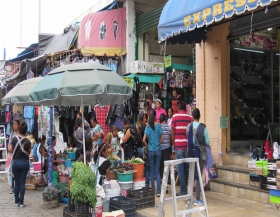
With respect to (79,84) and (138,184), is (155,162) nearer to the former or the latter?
(138,184)

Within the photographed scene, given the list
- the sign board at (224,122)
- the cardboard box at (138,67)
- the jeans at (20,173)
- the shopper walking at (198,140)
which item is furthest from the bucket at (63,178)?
the cardboard box at (138,67)

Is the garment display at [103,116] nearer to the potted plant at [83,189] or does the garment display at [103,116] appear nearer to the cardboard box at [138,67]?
the cardboard box at [138,67]

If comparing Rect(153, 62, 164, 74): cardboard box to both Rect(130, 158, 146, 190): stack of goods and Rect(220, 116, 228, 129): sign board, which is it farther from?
Rect(130, 158, 146, 190): stack of goods

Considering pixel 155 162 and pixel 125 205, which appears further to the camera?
pixel 155 162

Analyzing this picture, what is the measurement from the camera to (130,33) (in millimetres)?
13172

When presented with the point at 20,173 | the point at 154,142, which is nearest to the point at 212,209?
the point at 154,142

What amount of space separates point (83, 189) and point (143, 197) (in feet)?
5.27

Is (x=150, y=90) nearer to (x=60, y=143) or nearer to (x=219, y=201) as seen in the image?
(x=60, y=143)

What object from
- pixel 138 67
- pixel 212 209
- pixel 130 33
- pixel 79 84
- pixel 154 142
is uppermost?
pixel 130 33

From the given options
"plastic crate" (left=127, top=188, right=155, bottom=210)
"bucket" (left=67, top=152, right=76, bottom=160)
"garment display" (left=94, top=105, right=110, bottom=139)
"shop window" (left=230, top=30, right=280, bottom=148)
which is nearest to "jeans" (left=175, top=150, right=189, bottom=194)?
"plastic crate" (left=127, top=188, right=155, bottom=210)

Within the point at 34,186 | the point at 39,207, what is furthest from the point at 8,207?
the point at 34,186

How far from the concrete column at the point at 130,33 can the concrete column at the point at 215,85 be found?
433 centimetres

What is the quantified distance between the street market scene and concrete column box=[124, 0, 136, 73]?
0.05 m

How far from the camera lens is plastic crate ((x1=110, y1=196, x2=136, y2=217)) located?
6.46 m
